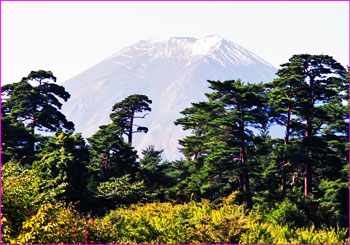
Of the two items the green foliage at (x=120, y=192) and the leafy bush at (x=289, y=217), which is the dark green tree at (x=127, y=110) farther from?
the leafy bush at (x=289, y=217)

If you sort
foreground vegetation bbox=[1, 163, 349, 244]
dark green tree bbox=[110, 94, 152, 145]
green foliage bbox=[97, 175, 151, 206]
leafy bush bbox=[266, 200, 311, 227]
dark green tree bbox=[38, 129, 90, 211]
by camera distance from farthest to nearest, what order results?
dark green tree bbox=[110, 94, 152, 145]
green foliage bbox=[97, 175, 151, 206]
dark green tree bbox=[38, 129, 90, 211]
leafy bush bbox=[266, 200, 311, 227]
foreground vegetation bbox=[1, 163, 349, 244]

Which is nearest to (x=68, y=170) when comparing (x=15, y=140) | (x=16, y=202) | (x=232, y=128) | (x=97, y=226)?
(x=15, y=140)

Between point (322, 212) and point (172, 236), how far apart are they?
17.3m

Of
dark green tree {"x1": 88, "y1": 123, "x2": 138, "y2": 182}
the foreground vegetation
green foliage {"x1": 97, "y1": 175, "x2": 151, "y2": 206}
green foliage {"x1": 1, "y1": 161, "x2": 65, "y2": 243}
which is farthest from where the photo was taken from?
dark green tree {"x1": 88, "y1": 123, "x2": 138, "y2": 182}

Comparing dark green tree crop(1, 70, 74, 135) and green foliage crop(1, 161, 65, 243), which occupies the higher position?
dark green tree crop(1, 70, 74, 135)

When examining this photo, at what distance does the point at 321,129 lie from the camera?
1387 inches

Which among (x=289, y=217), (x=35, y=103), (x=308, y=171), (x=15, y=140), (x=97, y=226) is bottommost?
(x=289, y=217)

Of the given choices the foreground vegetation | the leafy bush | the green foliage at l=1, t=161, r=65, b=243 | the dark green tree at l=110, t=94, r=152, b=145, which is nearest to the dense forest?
the leafy bush

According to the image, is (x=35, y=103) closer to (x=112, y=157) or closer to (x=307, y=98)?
(x=112, y=157)

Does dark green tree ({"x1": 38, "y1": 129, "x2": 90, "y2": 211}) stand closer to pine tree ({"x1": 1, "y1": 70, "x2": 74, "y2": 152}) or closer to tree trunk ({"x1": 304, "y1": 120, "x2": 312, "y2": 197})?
pine tree ({"x1": 1, "y1": 70, "x2": 74, "y2": 152})

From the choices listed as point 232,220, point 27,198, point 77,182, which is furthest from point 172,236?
point 77,182

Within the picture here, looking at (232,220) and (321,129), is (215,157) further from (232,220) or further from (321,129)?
(232,220)

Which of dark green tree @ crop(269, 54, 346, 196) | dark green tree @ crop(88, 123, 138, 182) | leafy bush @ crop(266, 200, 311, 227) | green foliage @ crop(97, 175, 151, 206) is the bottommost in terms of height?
leafy bush @ crop(266, 200, 311, 227)

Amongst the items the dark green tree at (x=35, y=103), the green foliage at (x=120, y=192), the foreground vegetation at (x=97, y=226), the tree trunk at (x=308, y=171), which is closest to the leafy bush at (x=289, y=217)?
the foreground vegetation at (x=97, y=226)
